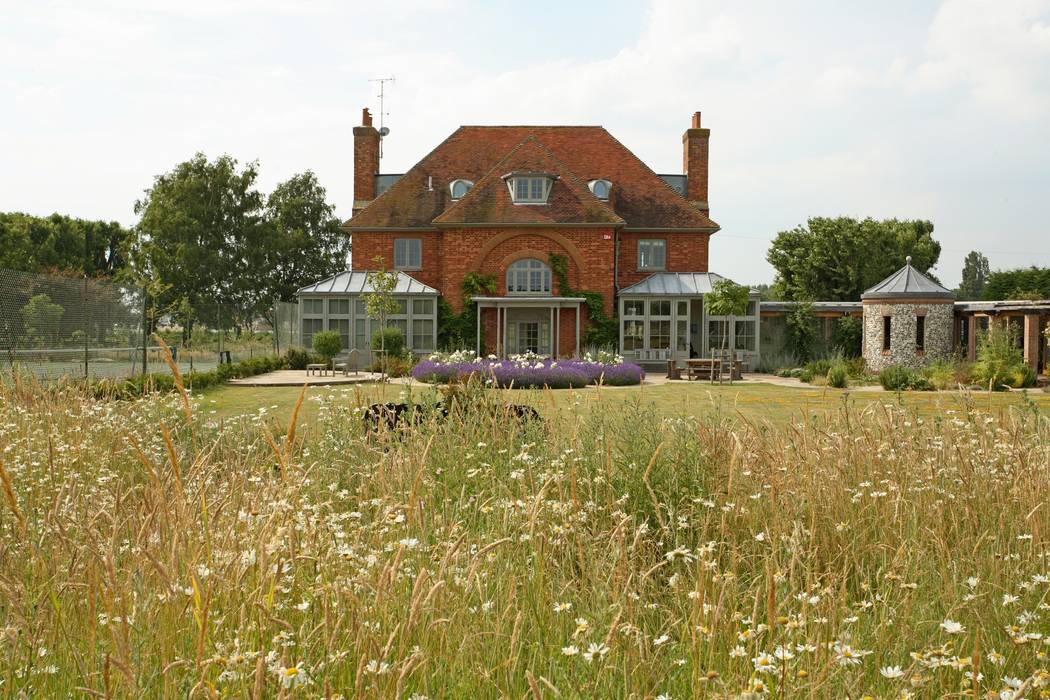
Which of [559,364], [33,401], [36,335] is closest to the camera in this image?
[33,401]

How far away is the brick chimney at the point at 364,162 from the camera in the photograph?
3462 cm

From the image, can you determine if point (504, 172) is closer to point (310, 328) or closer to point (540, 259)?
point (540, 259)

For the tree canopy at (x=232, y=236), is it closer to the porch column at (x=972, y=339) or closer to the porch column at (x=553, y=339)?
the porch column at (x=553, y=339)

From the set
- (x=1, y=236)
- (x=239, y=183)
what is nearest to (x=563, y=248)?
(x=239, y=183)

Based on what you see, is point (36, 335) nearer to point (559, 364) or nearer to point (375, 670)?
point (559, 364)

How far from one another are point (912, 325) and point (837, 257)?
26225mm

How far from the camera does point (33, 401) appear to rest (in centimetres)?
841

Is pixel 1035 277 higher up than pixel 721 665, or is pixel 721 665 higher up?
pixel 1035 277

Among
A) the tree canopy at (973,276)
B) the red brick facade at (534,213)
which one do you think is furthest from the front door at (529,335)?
the tree canopy at (973,276)

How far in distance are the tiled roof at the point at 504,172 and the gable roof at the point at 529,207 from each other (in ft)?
0.18

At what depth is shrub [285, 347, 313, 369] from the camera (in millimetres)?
28891

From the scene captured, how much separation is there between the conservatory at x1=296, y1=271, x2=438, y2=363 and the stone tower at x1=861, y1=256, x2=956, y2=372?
47.0 feet

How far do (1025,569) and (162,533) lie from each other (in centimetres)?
342

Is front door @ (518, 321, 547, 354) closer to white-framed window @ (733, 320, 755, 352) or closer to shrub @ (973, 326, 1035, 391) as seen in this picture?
white-framed window @ (733, 320, 755, 352)
